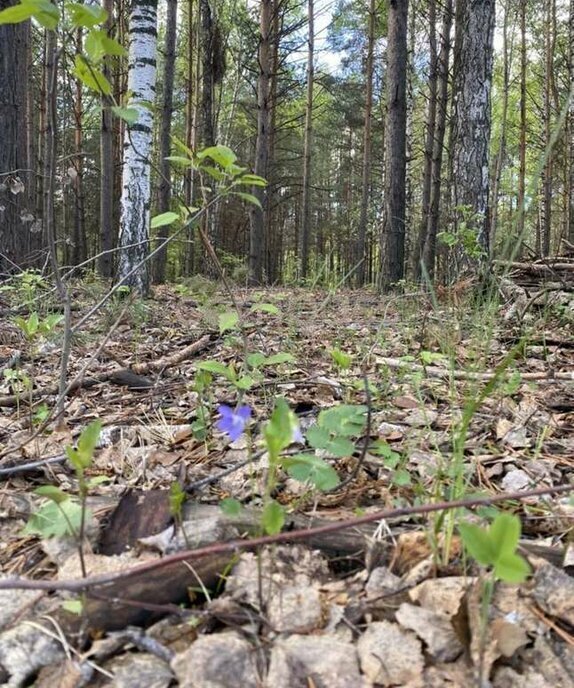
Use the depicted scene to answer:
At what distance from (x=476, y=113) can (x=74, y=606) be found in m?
5.81

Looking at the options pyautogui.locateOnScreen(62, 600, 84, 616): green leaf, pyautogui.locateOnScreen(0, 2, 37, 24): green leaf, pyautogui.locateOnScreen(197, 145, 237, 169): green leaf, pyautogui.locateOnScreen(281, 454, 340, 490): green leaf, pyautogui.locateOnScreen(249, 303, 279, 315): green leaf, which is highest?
pyautogui.locateOnScreen(0, 2, 37, 24): green leaf

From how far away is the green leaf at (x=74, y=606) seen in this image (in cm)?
84

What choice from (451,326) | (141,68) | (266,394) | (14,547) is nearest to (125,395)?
(266,394)

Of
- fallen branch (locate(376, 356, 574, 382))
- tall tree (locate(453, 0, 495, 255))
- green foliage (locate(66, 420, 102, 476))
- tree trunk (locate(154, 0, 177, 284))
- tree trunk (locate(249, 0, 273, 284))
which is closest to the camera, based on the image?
green foliage (locate(66, 420, 102, 476))

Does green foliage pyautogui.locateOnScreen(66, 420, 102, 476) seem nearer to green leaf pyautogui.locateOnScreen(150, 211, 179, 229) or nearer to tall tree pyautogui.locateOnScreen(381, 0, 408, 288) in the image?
green leaf pyautogui.locateOnScreen(150, 211, 179, 229)

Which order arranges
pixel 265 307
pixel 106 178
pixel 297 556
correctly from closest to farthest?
pixel 297 556
pixel 265 307
pixel 106 178

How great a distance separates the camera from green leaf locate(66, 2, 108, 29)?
1.19 m

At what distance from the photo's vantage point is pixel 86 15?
1.21m

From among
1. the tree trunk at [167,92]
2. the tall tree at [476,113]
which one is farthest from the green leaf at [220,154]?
the tree trunk at [167,92]

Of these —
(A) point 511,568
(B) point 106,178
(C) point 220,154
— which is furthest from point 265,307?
(B) point 106,178

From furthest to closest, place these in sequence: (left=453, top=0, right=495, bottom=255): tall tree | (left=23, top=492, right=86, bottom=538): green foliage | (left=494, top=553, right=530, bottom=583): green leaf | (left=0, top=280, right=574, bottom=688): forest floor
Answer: (left=453, top=0, right=495, bottom=255): tall tree, (left=23, top=492, right=86, bottom=538): green foliage, (left=0, top=280, right=574, bottom=688): forest floor, (left=494, top=553, right=530, bottom=583): green leaf

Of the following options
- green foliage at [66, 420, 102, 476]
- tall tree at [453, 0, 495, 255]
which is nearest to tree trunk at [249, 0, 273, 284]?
tall tree at [453, 0, 495, 255]

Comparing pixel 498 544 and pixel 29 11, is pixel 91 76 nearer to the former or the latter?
pixel 29 11

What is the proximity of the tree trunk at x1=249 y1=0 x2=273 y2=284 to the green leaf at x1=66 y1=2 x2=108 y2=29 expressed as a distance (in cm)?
892
